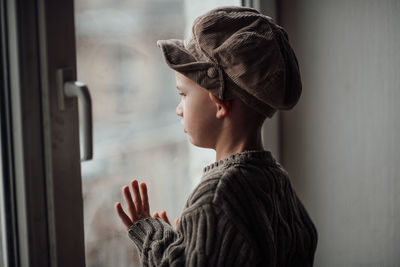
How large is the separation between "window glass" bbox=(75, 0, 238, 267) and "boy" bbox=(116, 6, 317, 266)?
A: 0.14 m

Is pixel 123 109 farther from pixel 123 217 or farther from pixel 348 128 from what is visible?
pixel 348 128

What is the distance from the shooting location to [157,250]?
0.92 metres

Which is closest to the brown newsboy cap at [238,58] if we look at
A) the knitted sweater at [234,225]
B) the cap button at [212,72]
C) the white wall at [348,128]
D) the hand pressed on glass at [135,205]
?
the cap button at [212,72]

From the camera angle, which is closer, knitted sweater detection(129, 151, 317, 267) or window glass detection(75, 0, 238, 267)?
knitted sweater detection(129, 151, 317, 267)

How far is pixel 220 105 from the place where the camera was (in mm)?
956

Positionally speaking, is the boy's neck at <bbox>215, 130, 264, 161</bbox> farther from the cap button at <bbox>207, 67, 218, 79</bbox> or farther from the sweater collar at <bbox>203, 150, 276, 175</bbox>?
the cap button at <bbox>207, 67, 218, 79</bbox>

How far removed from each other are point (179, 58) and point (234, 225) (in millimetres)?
328

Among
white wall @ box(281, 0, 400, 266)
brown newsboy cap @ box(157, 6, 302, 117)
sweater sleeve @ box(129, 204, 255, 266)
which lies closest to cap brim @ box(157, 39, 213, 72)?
brown newsboy cap @ box(157, 6, 302, 117)

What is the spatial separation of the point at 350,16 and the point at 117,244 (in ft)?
3.10

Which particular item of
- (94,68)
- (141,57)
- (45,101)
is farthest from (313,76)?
(45,101)

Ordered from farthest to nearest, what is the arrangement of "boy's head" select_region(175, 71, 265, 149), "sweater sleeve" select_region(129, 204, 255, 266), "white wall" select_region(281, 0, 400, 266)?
1. "white wall" select_region(281, 0, 400, 266)
2. "boy's head" select_region(175, 71, 265, 149)
3. "sweater sleeve" select_region(129, 204, 255, 266)

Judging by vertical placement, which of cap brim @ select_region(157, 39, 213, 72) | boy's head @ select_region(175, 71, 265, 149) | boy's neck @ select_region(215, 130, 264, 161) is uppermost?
cap brim @ select_region(157, 39, 213, 72)

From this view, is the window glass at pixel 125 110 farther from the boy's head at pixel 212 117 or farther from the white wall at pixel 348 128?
the white wall at pixel 348 128

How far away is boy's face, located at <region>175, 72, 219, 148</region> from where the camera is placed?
3.17 feet
